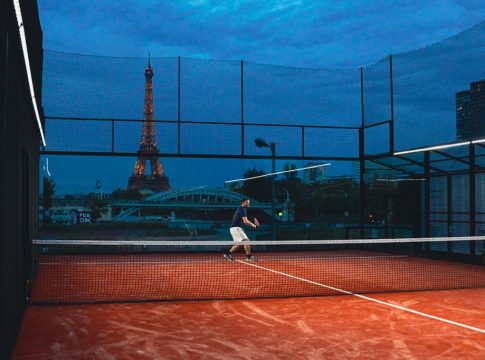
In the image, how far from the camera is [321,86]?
23.5 m

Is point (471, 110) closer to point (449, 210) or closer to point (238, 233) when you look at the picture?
point (449, 210)

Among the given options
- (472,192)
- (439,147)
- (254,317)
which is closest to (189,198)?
(472,192)

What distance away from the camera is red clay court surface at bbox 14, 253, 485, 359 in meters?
6.14

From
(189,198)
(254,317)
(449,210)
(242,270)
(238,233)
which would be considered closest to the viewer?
(254,317)

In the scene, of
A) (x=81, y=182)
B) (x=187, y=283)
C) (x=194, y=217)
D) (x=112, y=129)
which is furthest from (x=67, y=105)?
(x=81, y=182)

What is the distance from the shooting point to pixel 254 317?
313 inches

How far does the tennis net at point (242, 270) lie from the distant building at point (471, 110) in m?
4.12

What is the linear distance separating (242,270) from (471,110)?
14.0m

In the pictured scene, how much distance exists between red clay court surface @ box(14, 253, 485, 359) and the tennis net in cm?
5

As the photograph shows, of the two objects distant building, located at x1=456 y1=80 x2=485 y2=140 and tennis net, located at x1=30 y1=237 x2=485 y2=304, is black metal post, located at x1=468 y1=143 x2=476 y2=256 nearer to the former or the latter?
tennis net, located at x1=30 y1=237 x2=485 y2=304

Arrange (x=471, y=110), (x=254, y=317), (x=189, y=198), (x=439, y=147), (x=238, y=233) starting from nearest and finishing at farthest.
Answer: (x=254, y=317) → (x=439, y=147) → (x=238, y=233) → (x=471, y=110) → (x=189, y=198)

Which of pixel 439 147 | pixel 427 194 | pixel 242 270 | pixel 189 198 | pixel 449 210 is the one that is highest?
pixel 439 147

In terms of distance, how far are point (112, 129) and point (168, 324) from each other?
10.3 m

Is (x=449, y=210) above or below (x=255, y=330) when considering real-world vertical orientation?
above
